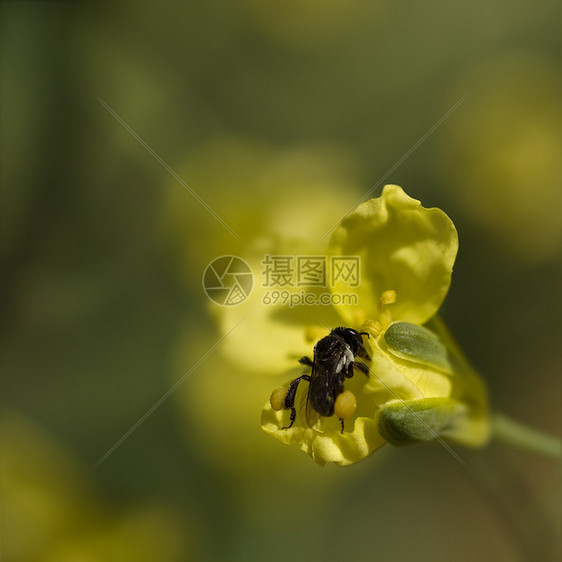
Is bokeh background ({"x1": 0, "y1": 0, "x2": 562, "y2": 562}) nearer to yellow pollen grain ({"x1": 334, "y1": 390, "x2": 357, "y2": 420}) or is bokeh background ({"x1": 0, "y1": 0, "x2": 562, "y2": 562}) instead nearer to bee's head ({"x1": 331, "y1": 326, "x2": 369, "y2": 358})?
bee's head ({"x1": 331, "y1": 326, "x2": 369, "y2": 358})

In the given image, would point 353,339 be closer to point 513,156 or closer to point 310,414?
point 310,414

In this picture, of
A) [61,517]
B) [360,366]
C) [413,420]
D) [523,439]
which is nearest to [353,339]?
[360,366]

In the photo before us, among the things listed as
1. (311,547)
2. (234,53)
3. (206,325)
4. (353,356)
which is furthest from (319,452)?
(234,53)

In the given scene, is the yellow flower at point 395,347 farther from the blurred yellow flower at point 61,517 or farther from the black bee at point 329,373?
the blurred yellow flower at point 61,517

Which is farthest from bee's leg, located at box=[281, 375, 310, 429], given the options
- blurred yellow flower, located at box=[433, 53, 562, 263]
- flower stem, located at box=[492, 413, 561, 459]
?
blurred yellow flower, located at box=[433, 53, 562, 263]

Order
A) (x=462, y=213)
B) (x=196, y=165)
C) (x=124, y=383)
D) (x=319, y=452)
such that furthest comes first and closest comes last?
(x=196, y=165) < (x=124, y=383) < (x=462, y=213) < (x=319, y=452)

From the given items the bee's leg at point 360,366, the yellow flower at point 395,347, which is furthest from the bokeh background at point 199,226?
the bee's leg at point 360,366

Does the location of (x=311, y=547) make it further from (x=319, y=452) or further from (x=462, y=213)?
(x=319, y=452)
